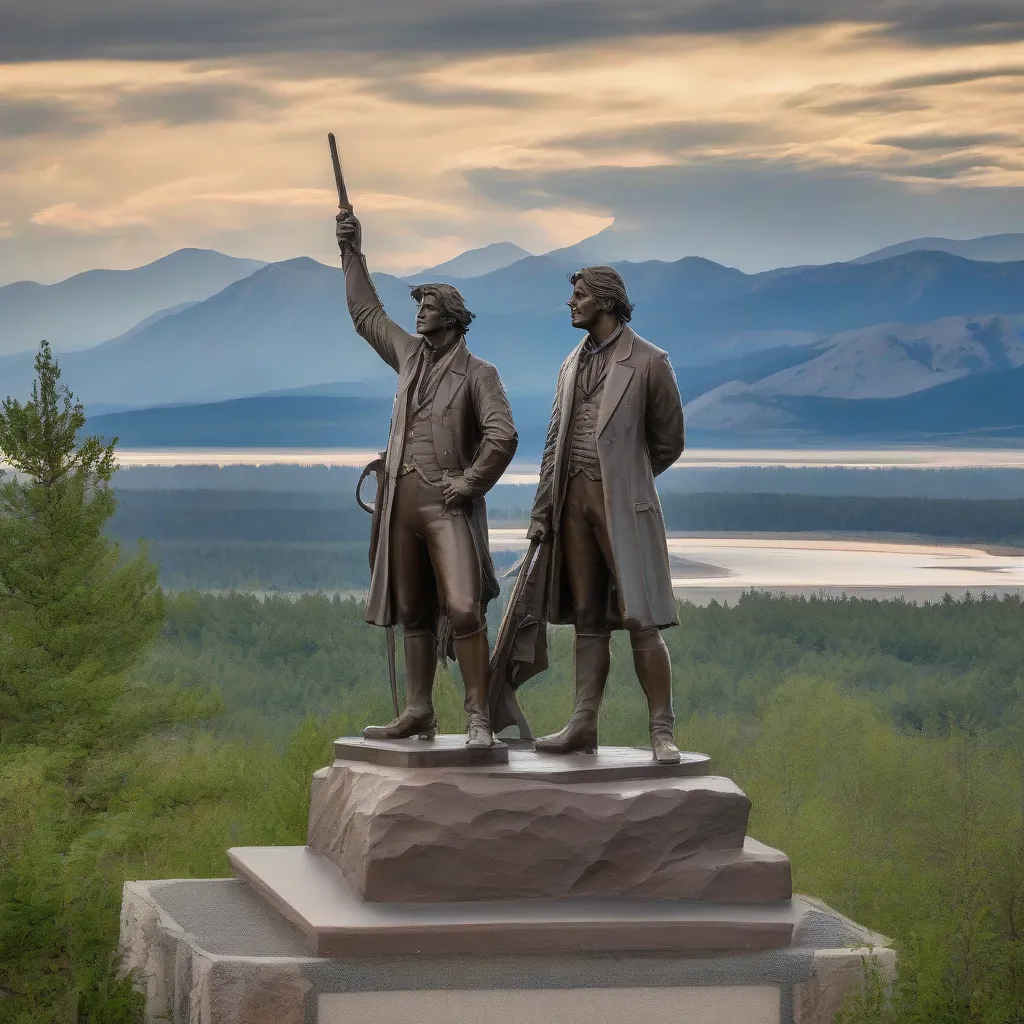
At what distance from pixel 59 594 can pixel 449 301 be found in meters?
10.9

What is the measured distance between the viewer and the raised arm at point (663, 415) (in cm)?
962

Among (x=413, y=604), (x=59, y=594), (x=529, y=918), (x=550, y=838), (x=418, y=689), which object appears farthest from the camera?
(x=59, y=594)

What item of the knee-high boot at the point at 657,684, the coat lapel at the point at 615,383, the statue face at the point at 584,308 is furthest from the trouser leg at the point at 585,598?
the statue face at the point at 584,308

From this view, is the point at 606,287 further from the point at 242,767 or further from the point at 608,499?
the point at 242,767

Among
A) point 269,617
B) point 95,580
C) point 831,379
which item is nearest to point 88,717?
point 95,580

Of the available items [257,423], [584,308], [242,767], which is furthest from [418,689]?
[257,423]

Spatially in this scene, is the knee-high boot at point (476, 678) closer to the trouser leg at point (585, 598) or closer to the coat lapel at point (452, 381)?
the trouser leg at point (585, 598)

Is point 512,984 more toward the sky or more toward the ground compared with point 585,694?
more toward the ground

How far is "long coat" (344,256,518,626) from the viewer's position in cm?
955

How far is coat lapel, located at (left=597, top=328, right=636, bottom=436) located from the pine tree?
1045cm

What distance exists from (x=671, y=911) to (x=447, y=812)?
1161 mm

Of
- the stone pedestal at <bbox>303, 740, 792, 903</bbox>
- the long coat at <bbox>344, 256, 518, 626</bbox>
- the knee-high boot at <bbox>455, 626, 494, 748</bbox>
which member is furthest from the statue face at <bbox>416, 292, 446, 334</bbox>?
the stone pedestal at <bbox>303, 740, 792, 903</bbox>

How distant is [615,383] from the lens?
31.4 ft

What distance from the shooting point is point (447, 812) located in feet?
30.4
